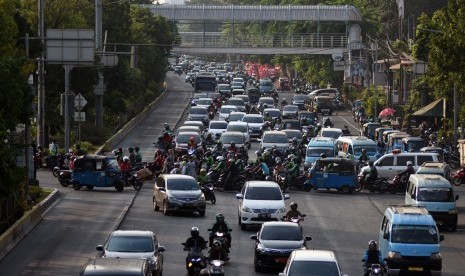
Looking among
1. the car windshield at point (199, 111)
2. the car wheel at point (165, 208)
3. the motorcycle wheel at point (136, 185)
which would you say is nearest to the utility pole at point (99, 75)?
the car windshield at point (199, 111)

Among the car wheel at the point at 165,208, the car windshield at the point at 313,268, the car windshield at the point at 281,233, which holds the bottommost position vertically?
the car wheel at the point at 165,208

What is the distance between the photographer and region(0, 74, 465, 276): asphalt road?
3578cm

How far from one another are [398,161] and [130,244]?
2653cm

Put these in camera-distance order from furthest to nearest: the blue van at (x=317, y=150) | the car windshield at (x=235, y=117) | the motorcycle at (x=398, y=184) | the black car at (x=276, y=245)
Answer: the car windshield at (x=235, y=117), the blue van at (x=317, y=150), the motorcycle at (x=398, y=184), the black car at (x=276, y=245)

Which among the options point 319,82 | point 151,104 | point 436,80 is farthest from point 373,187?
point 319,82

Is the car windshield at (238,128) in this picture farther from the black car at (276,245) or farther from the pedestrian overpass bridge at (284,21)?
the pedestrian overpass bridge at (284,21)

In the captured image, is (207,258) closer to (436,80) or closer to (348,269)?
(348,269)

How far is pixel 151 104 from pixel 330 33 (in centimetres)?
3036

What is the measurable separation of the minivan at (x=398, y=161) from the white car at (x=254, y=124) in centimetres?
2449

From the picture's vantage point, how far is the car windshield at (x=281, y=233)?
3438cm

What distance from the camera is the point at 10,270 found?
113ft

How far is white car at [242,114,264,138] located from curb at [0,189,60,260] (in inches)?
1286

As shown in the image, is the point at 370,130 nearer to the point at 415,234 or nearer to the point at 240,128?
the point at 240,128

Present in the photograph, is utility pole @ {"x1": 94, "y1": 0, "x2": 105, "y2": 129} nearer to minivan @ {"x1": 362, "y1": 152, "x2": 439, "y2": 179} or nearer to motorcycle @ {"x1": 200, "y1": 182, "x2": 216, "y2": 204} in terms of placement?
minivan @ {"x1": 362, "y1": 152, "x2": 439, "y2": 179}
